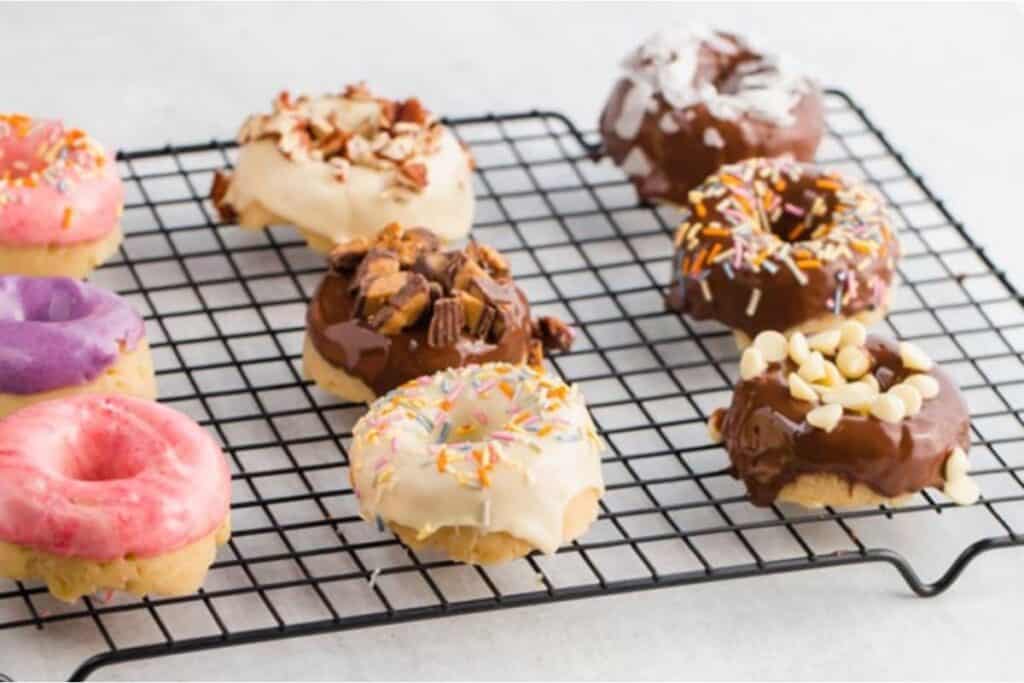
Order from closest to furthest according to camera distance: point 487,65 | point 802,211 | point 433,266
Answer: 1. point 433,266
2. point 802,211
3. point 487,65

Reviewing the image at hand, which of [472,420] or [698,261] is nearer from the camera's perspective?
[472,420]

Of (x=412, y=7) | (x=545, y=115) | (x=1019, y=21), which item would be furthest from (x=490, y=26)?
(x=1019, y=21)

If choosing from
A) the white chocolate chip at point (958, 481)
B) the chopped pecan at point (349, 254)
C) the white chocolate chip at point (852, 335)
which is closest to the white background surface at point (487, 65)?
the white chocolate chip at point (958, 481)

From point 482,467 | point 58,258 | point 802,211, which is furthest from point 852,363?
point 58,258

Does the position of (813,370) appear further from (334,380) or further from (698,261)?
(334,380)

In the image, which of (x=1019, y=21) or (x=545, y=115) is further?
(x=1019, y=21)

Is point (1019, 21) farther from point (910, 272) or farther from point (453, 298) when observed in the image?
point (453, 298)
